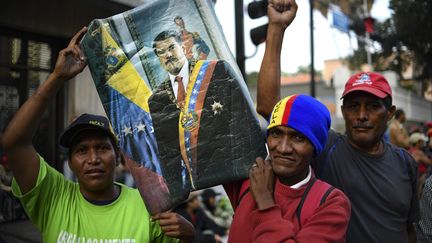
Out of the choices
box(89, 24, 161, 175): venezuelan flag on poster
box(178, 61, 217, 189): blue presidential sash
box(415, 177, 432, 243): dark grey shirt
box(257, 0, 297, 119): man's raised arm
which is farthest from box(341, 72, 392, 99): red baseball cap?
box(89, 24, 161, 175): venezuelan flag on poster

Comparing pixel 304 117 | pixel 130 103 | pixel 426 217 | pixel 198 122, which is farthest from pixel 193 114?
pixel 426 217

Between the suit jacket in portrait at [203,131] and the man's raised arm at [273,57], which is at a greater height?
the man's raised arm at [273,57]

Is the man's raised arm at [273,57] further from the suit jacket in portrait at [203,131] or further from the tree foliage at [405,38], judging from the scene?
the tree foliage at [405,38]

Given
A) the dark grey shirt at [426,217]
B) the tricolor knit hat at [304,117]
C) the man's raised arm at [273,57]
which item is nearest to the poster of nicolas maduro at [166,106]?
the tricolor knit hat at [304,117]

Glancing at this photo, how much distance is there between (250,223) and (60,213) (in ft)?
2.72

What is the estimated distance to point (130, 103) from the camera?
167cm

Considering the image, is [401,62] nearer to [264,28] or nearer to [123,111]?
[264,28]

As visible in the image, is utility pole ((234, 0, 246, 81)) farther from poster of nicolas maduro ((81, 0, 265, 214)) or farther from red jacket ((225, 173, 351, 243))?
red jacket ((225, 173, 351, 243))

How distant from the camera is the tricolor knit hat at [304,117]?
1.57 metres

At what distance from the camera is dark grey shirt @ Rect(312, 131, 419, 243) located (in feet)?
6.68

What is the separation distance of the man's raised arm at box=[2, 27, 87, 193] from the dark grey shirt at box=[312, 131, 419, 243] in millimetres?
1203

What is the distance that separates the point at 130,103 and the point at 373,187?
1.19m

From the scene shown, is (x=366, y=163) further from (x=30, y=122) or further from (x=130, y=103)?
(x=30, y=122)

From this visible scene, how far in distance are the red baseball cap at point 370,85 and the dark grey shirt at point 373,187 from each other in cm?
29
